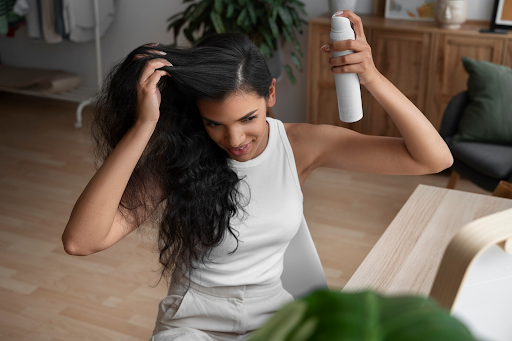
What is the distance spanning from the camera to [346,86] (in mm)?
1091

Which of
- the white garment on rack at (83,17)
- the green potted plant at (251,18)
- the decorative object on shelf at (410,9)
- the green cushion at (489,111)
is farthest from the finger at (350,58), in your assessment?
the white garment on rack at (83,17)

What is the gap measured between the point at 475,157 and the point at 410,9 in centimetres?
147

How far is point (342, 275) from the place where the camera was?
2.56m

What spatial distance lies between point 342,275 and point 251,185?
1428 millimetres

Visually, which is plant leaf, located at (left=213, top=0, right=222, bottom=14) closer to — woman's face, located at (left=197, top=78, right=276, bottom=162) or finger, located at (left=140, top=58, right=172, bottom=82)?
woman's face, located at (left=197, top=78, right=276, bottom=162)

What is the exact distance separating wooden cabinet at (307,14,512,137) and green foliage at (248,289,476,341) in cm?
352

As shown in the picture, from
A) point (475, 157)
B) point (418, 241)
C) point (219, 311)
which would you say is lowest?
point (475, 157)

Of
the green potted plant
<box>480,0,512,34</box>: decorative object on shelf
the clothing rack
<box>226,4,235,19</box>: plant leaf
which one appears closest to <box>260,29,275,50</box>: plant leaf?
the green potted plant

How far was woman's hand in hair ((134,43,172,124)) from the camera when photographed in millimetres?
1035

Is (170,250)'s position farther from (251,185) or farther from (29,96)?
(29,96)

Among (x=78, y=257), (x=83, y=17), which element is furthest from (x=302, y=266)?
(x=83, y=17)

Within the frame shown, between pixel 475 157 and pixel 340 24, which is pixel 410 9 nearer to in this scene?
pixel 475 157

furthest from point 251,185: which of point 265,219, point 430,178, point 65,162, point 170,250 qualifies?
point 65,162

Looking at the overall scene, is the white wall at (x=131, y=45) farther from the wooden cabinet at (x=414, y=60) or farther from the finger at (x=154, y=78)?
the finger at (x=154, y=78)
